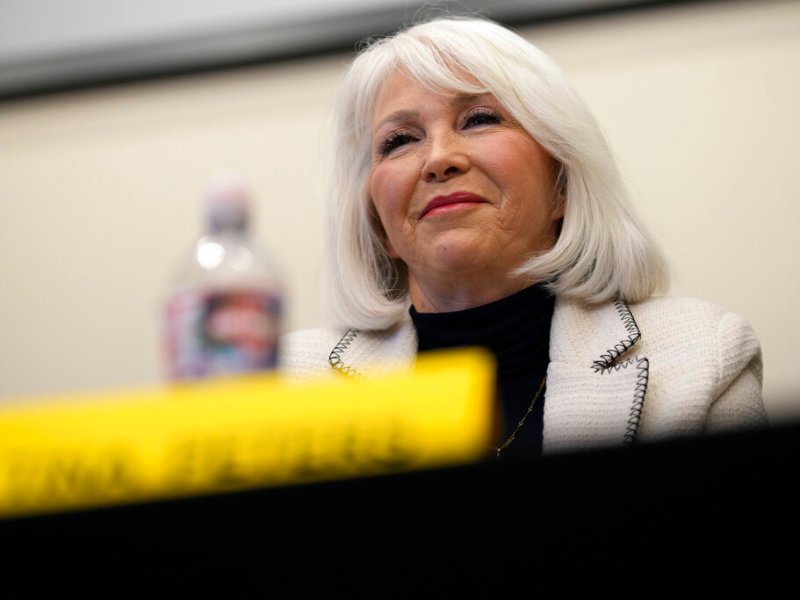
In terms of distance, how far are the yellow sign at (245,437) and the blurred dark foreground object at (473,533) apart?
0.11ft

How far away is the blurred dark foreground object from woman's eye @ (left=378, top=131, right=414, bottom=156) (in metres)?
1.16

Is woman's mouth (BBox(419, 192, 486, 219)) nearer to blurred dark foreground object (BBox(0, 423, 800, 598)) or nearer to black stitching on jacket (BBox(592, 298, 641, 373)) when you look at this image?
black stitching on jacket (BBox(592, 298, 641, 373))

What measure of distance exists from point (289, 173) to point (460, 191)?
979 mm

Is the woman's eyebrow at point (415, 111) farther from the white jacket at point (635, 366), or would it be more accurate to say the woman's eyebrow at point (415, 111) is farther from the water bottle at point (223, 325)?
the water bottle at point (223, 325)

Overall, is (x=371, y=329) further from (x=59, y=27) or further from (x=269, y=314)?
(x=59, y=27)

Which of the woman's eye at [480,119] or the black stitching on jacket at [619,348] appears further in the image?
the woman's eye at [480,119]

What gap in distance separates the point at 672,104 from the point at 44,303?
141 cm

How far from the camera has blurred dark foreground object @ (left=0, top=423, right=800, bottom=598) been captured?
54 cm

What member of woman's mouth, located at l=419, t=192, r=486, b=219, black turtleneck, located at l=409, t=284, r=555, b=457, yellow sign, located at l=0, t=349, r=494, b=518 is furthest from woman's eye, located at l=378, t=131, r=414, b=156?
yellow sign, located at l=0, t=349, r=494, b=518

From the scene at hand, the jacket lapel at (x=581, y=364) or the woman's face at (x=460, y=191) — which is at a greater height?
the woman's face at (x=460, y=191)

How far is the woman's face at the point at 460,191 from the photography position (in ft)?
5.22

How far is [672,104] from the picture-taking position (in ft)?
7.48

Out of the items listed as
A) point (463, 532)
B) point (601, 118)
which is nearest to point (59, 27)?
point (601, 118)

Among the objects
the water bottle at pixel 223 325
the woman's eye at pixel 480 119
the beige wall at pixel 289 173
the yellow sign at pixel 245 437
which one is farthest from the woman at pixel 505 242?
the yellow sign at pixel 245 437
